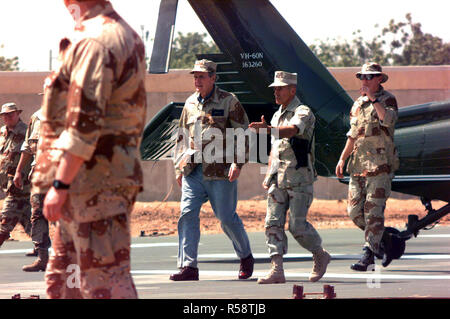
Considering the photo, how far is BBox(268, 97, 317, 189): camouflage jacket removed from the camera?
31.8ft

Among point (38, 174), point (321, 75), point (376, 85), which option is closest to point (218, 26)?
point (321, 75)

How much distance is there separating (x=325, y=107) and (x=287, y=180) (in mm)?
4604

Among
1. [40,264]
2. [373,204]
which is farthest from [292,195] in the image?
[40,264]

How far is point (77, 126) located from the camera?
494 cm

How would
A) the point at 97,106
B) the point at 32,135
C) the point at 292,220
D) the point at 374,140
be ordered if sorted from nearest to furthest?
1. the point at 97,106
2. the point at 292,220
3. the point at 374,140
4. the point at 32,135

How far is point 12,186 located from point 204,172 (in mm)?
4038

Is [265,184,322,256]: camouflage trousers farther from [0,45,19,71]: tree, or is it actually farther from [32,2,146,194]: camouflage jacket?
[0,45,19,71]: tree

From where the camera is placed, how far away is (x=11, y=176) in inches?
524

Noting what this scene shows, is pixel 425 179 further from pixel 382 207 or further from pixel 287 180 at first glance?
pixel 287 180

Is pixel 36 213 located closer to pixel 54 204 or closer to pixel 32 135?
pixel 32 135

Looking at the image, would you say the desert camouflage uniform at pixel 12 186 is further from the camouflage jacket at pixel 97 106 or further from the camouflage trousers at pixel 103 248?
the camouflage trousers at pixel 103 248

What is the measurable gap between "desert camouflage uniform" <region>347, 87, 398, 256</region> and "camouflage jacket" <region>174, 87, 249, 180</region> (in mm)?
1619

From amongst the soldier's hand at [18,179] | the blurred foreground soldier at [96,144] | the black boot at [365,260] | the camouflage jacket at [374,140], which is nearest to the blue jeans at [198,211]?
the black boot at [365,260]

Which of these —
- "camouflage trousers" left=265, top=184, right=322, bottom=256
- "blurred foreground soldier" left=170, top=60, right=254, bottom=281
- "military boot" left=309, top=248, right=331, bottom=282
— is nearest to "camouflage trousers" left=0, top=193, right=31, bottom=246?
"blurred foreground soldier" left=170, top=60, right=254, bottom=281
